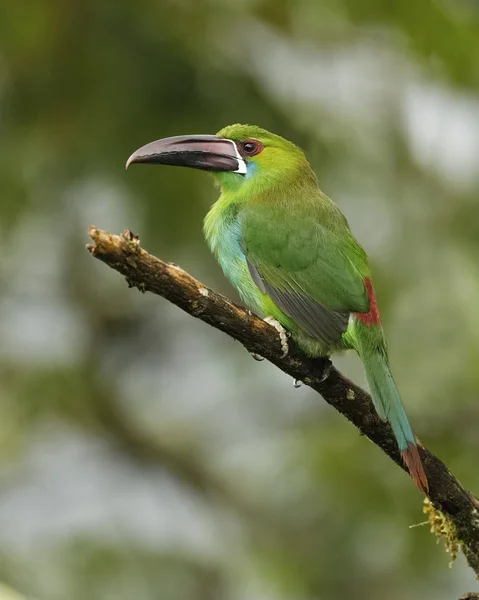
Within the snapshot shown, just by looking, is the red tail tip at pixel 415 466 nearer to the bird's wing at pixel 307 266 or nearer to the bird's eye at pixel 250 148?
the bird's wing at pixel 307 266

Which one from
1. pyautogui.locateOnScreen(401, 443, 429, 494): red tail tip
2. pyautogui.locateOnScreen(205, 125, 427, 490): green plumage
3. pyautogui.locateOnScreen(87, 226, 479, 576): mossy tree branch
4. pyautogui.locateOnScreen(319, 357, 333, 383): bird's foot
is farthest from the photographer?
pyautogui.locateOnScreen(205, 125, 427, 490): green plumage

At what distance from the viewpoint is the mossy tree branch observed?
290 centimetres

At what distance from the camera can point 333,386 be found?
3266mm

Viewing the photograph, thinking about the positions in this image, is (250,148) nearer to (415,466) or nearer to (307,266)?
(307,266)

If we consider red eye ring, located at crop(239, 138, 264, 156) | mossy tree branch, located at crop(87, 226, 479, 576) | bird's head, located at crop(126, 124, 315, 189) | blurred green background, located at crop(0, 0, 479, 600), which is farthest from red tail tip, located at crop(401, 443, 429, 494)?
blurred green background, located at crop(0, 0, 479, 600)

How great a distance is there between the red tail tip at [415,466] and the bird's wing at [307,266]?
511 mm

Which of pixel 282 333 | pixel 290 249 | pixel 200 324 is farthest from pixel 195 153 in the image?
pixel 200 324

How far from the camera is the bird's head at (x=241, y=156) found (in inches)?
154

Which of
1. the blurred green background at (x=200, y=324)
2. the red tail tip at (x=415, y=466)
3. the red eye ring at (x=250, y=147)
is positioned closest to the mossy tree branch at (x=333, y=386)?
the red tail tip at (x=415, y=466)

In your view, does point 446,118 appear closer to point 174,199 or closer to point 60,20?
point 174,199

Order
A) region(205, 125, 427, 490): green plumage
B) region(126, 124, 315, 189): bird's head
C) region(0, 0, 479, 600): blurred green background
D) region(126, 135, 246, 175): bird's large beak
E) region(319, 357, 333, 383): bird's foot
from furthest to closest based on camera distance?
region(0, 0, 479, 600): blurred green background → region(126, 124, 315, 189): bird's head → region(126, 135, 246, 175): bird's large beak → region(205, 125, 427, 490): green plumage → region(319, 357, 333, 383): bird's foot

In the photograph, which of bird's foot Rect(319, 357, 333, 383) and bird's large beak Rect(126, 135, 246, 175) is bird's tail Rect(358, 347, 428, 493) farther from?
bird's large beak Rect(126, 135, 246, 175)

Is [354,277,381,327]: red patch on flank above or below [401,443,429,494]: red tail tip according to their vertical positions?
above

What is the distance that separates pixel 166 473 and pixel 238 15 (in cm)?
308
